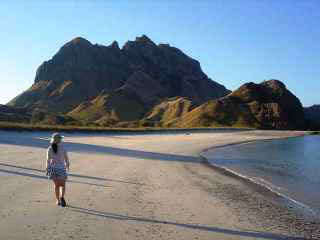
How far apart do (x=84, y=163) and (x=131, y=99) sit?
541 ft

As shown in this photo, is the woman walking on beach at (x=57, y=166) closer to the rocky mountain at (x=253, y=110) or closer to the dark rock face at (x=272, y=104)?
the rocky mountain at (x=253, y=110)

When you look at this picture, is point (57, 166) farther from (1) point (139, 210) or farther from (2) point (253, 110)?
(2) point (253, 110)

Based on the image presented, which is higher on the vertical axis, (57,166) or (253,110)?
(253,110)

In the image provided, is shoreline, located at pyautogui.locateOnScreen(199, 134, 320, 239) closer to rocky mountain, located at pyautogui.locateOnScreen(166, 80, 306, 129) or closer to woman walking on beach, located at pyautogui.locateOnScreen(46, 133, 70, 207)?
woman walking on beach, located at pyautogui.locateOnScreen(46, 133, 70, 207)

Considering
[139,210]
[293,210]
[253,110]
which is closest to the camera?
[139,210]

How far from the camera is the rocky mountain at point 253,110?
491ft

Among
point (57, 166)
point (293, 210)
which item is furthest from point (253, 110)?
point (57, 166)

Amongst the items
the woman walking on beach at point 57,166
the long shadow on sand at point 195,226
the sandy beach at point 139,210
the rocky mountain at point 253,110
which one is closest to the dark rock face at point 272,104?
the rocky mountain at point 253,110

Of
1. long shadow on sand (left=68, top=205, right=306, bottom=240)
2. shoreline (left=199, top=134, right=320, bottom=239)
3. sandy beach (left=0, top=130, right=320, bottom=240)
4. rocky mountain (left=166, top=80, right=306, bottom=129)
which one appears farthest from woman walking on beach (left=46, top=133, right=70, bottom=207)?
rocky mountain (left=166, top=80, right=306, bottom=129)

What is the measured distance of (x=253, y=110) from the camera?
532ft

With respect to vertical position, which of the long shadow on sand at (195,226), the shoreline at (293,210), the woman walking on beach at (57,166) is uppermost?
the woman walking on beach at (57,166)

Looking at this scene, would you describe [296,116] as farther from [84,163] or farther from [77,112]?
[84,163]

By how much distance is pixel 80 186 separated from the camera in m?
15.6

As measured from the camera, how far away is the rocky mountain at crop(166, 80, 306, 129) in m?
150
